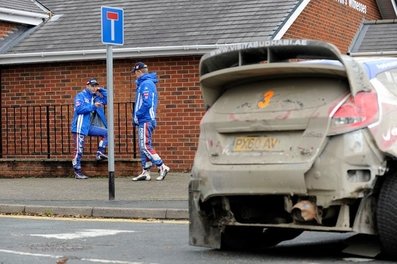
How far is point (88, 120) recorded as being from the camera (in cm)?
1781

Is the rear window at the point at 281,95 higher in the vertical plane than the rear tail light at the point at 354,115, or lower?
higher

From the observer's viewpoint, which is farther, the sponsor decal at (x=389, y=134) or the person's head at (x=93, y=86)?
the person's head at (x=93, y=86)

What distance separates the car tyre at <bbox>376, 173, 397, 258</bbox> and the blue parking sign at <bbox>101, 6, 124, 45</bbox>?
22.0 ft

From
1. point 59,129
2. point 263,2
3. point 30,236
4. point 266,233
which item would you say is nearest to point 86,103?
point 59,129

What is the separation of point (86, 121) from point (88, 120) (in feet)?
0.17

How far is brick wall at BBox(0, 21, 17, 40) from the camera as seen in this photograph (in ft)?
69.4

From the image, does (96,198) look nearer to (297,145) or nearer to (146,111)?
(146,111)

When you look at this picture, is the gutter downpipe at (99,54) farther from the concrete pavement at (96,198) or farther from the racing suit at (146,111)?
the concrete pavement at (96,198)

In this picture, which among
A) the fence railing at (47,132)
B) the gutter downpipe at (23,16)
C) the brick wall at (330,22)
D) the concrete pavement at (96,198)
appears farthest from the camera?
the gutter downpipe at (23,16)

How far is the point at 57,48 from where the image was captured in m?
20.1

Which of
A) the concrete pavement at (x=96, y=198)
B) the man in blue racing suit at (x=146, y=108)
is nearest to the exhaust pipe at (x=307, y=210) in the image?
the concrete pavement at (x=96, y=198)

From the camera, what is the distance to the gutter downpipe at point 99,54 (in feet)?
60.7

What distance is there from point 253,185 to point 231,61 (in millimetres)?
1258

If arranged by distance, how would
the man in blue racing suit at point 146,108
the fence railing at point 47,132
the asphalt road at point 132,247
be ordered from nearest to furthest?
the asphalt road at point 132,247, the man in blue racing suit at point 146,108, the fence railing at point 47,132
